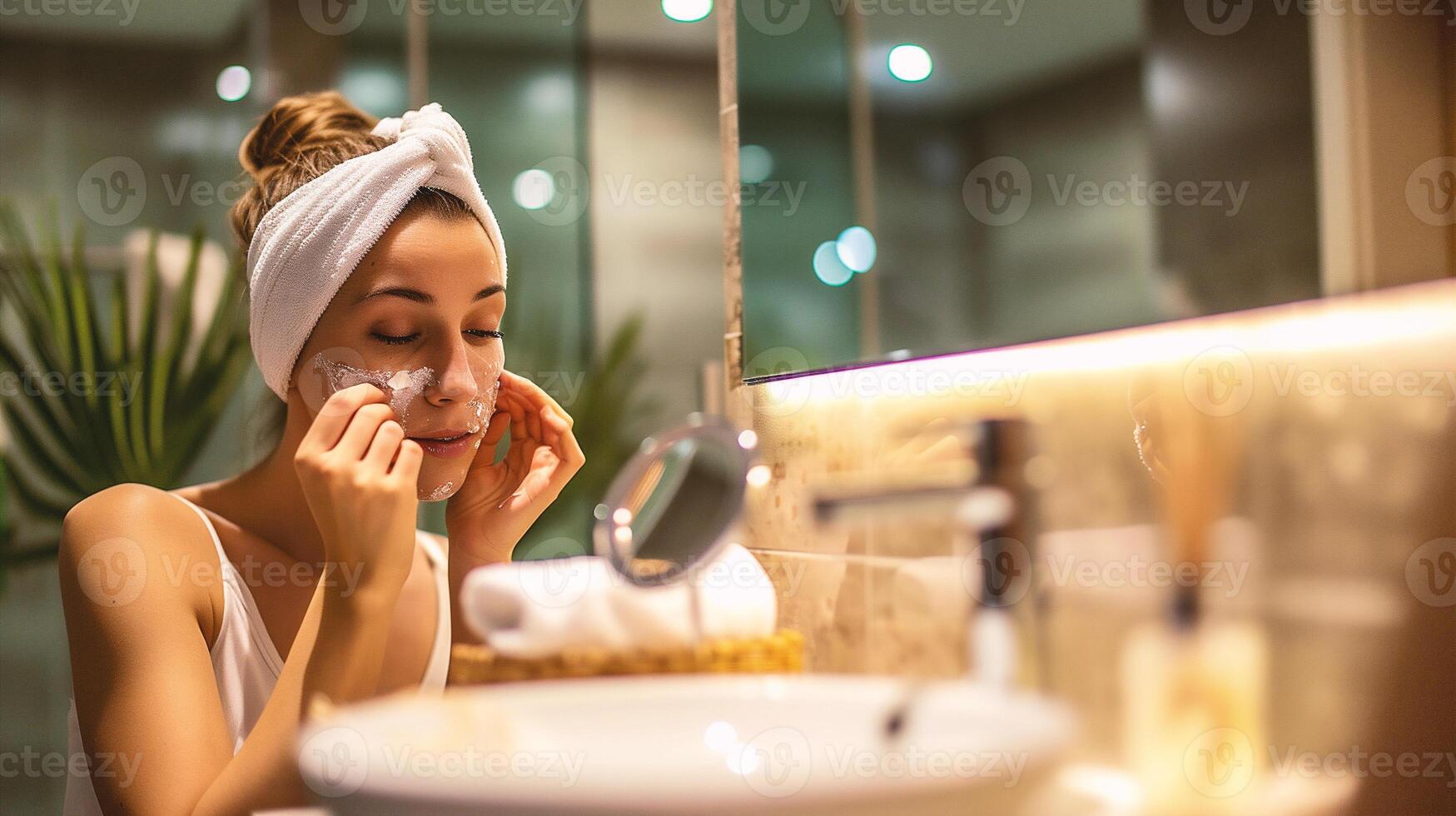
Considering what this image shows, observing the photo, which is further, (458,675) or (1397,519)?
(458,675)

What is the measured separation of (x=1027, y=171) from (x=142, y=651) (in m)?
0.81

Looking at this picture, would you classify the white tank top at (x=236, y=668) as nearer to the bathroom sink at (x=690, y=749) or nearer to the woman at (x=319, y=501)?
the woman at (x=319, y=501)

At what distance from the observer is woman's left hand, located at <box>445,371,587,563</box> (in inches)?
41.3

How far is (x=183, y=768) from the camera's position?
799mm

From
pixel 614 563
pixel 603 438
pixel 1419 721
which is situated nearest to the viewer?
pixel 1419 721

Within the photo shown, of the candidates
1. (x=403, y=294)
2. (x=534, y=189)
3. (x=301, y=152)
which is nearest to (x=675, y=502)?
(x=403, y=294)

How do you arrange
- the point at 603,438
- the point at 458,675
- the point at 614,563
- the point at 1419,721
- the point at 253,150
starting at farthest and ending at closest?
the point at 603,438 < the point at 253,150 < the point at 458,675 < the point at 614,563 < the point at 1419,721

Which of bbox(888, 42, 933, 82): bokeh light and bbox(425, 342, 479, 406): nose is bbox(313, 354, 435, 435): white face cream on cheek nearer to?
bbox(425, 342, 479, 406): nose

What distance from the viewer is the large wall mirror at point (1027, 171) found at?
2.09 feet

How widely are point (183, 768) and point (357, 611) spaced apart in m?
0.20

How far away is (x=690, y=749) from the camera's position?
27.0 inches

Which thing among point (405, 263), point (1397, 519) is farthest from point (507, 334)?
point (1397, 519)

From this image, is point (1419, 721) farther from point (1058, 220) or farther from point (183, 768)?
point (183, 768)

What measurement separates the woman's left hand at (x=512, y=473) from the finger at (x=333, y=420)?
263 millimetres
